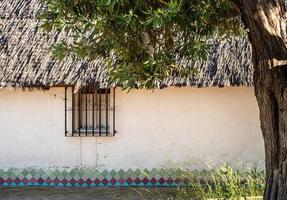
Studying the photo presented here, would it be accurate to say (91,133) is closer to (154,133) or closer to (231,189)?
(154,133)

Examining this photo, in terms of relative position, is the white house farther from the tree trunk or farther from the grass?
the tree trunk

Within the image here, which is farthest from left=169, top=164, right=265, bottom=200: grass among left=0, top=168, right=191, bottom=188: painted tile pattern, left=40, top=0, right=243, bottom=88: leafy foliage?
left=40, top=0, right=243, bottom=88: leafy foliage

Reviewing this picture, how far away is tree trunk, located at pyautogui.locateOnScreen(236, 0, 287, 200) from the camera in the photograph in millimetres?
4633

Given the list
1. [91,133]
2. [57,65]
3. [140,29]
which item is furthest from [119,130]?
[140,29]

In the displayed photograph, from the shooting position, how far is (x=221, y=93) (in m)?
10.1

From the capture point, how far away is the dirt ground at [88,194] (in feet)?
29.9

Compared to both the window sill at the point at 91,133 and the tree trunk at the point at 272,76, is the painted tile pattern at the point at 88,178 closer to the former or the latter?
the window sill at the point at 91,133

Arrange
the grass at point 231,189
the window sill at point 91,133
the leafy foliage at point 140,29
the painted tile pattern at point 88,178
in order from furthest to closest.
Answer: the window sill at point 91,133, the painted tile pattern at point 88,178, the grass at point 231,189, the leafy foliage at point 140,29

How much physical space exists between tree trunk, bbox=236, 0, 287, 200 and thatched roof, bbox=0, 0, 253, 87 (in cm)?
388

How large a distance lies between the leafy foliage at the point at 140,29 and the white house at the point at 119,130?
456cm

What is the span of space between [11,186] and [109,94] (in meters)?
2.58

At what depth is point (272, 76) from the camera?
4980 millimetres

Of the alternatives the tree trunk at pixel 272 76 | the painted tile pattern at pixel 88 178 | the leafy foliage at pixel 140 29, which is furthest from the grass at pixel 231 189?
the leafy foliage at pixel 140 29

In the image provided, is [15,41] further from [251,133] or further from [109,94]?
[251,133]
